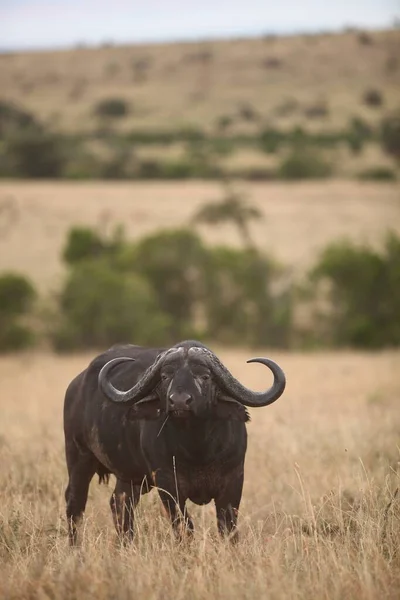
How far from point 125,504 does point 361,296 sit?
106ft

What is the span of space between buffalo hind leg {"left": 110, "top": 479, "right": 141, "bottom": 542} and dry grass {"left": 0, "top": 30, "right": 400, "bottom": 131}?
109m

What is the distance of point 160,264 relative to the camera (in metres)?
39.9

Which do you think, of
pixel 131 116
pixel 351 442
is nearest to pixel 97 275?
pixel 351 442

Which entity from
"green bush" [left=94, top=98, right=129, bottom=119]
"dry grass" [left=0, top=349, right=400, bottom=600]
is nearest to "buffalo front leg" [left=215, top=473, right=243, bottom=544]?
"dry grass" [left=0, top=349, right=400, bottom=600]

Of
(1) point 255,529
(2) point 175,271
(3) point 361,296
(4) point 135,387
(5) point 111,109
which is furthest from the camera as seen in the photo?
(5) point 111,109

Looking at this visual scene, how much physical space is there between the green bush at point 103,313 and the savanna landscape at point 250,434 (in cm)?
89

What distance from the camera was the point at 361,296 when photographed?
1524 inches

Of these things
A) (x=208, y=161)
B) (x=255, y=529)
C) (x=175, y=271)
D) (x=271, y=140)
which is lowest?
(x=255, y=529)

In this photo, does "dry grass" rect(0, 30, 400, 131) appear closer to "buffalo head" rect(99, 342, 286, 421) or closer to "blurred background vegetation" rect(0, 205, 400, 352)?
"blurred background vegetation" rect(0, 205, 400, 352)

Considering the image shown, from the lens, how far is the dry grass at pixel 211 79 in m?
124

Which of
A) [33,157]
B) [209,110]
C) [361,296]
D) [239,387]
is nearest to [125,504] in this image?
[239,387]

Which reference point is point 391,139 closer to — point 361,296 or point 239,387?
point 361,296

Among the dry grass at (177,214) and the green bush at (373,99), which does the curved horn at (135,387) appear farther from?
the green bush at (373,99)

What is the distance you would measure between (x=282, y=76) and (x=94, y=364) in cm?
13848
